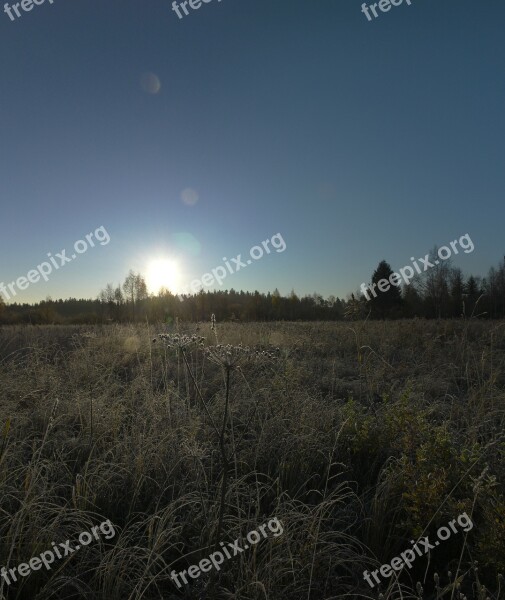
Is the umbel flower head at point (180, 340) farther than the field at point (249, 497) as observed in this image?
Yes

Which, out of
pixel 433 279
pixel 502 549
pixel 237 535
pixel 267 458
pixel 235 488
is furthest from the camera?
pixel 433 279

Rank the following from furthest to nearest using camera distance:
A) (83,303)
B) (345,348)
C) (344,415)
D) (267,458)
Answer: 1. (83,303)
2. (345,348)
3. (344,415)
4. (267,458)

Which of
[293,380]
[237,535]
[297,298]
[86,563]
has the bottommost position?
[237,535]

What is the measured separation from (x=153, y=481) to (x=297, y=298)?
65.0 metres

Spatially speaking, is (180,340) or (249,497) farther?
(249,497)

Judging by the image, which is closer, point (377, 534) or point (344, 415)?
point (377, 534)

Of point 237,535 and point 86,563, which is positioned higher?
point 86,563

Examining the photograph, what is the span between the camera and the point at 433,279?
39.4 m

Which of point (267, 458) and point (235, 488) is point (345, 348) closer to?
point (267, 458)

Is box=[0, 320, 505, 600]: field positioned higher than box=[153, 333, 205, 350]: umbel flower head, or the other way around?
box=[153, 333, 205, 350]: umbel flower head

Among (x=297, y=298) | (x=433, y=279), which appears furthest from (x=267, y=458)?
(x=297, y=298)

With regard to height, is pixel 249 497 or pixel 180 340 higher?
pixel 180 340

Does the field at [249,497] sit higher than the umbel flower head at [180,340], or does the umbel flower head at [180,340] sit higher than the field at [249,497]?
the umbel flower head at [180,340]

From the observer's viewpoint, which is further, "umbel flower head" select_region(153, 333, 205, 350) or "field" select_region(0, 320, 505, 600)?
"umbel flower head" select_region(153, 333, 205, 350)
